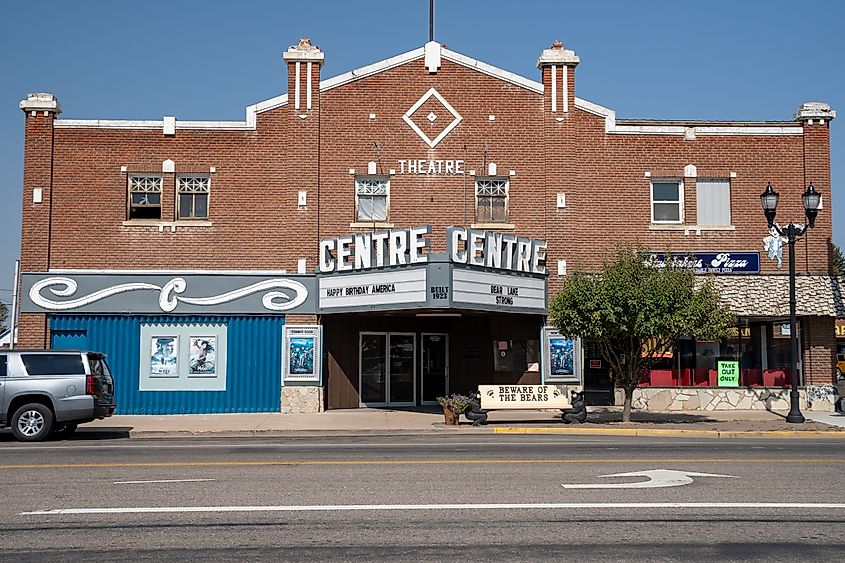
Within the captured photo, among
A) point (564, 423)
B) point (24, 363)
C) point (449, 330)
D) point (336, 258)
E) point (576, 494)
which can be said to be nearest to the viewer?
point (576, 494)

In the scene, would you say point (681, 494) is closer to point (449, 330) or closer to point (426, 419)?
point (426, 419)

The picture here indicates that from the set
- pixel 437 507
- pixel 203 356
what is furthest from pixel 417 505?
pixel 203 356

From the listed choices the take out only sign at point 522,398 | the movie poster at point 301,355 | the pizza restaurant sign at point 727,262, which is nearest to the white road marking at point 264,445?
the take out only sign at point 522,398

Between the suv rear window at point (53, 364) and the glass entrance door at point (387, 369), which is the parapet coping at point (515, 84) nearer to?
the glass entrance door at point (387, 369)

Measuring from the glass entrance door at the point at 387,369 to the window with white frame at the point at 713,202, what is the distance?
370 inches

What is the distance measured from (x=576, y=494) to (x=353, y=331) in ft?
53.4

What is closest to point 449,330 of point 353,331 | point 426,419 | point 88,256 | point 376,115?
point 353,331

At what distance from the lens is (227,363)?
80.4 ft

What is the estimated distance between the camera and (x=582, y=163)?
2556 cm

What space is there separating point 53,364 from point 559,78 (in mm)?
15913

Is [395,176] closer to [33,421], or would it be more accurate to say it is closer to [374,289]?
[374,289]

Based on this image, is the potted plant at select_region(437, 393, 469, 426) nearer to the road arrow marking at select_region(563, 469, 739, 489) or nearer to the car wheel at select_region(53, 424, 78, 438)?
the car wheel at select_region(53, 424, 78, 438)

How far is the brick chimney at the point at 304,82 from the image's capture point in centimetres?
2512

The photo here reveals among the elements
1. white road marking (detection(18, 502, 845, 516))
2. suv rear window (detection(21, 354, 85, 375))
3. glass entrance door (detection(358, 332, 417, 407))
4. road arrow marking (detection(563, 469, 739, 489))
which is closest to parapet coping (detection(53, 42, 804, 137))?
glass entrance door (detection(358, 332, 417, 407))
